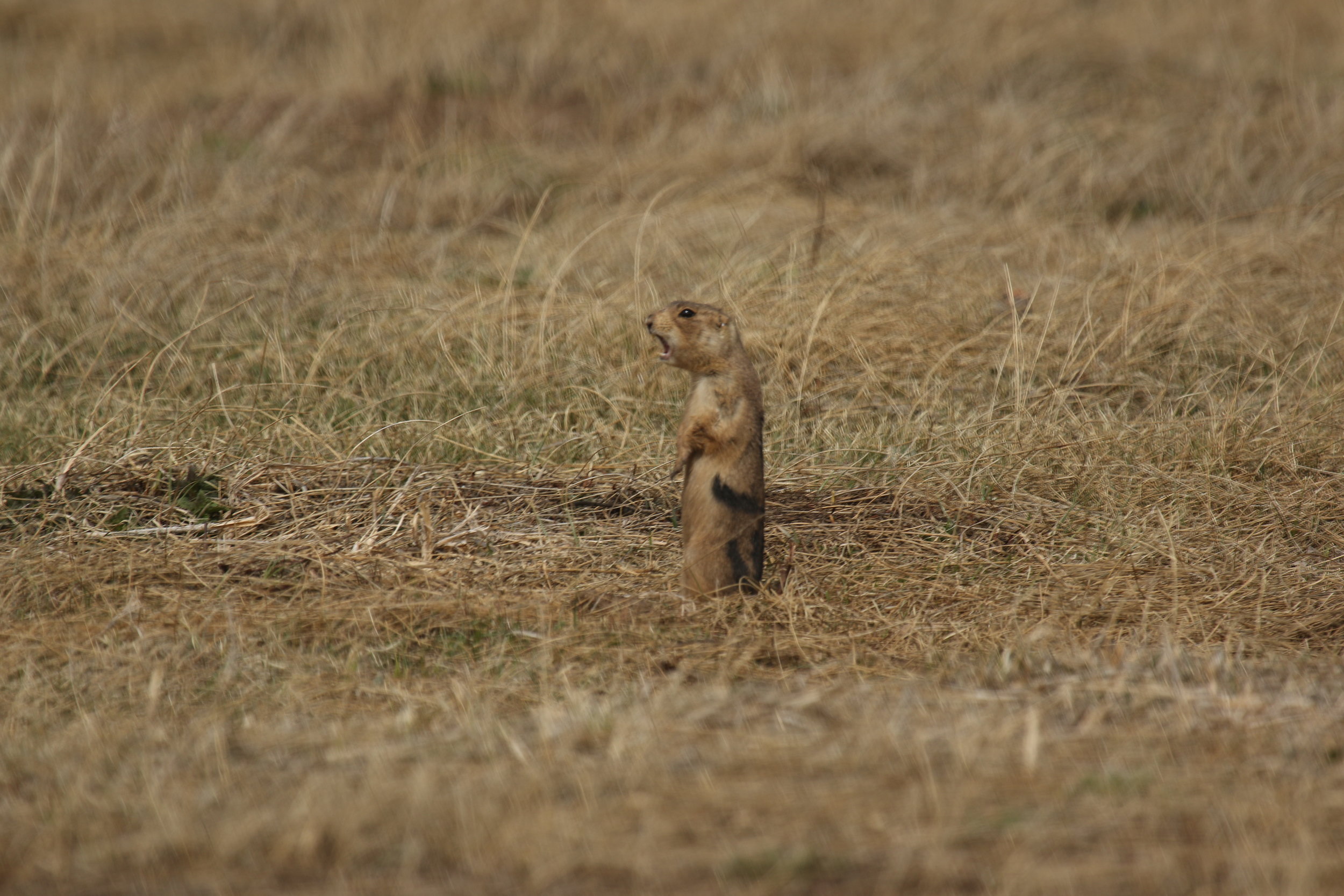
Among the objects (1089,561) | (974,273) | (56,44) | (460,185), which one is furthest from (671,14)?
(1089,561)

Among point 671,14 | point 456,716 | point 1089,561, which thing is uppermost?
point 671,14

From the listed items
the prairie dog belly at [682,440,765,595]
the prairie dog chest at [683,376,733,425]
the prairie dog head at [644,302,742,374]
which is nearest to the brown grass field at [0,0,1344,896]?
the prairie dog belly at [682,440,765,595]

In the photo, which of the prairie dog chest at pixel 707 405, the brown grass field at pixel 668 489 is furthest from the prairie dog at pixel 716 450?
the brown grass field at pixel 668 489

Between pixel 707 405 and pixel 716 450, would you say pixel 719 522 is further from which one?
pixel 707 405

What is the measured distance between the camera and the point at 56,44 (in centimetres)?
1229

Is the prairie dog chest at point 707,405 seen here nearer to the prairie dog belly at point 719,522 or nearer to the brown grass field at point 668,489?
the prairie dog belly at point 719,522

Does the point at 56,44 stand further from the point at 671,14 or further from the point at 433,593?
the point at 433,593

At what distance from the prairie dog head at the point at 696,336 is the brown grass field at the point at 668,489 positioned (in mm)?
647

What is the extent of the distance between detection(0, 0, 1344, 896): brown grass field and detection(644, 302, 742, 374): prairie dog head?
2.12ft

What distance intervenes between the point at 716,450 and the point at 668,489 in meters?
1.00

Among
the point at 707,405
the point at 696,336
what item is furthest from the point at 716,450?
the point at 696,336

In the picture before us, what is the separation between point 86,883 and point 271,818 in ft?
0.97

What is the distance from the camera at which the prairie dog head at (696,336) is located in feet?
11.9

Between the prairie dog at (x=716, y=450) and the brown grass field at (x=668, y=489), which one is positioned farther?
the prairie dog at (x=716, y=450)
